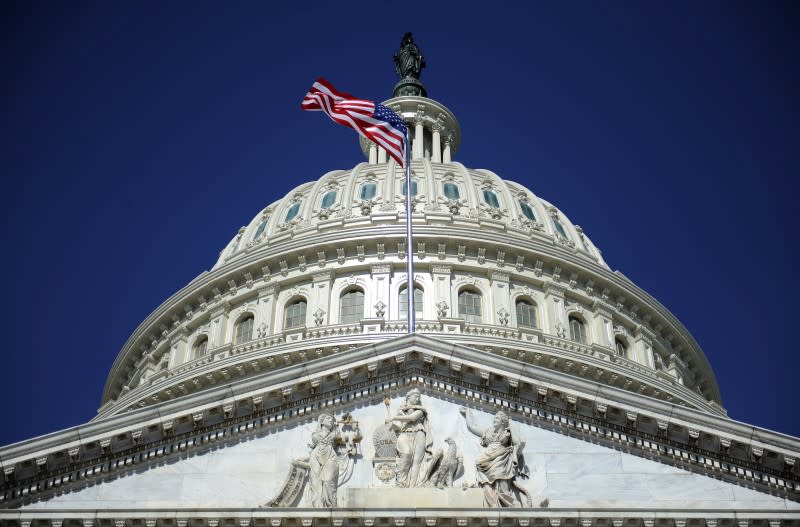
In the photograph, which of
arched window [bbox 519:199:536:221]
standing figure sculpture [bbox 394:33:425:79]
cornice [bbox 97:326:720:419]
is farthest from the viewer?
standing figure sculpture [bbox 394:33:425:79]

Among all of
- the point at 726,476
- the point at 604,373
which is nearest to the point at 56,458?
the point at 726,476

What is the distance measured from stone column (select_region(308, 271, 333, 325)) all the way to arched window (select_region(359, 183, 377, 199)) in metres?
8.04

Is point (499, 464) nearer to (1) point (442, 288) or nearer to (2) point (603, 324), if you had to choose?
(1) point (442, 288)

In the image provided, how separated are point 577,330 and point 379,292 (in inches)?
402

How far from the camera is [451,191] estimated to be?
68312 millimetres

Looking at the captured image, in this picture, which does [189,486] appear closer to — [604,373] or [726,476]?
[726,476]

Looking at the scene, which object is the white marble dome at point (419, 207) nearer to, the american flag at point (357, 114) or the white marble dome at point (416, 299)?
the white marble dome at point (416, 299)

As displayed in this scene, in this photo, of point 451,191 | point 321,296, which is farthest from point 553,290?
point 321,296

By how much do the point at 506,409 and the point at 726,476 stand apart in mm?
5415

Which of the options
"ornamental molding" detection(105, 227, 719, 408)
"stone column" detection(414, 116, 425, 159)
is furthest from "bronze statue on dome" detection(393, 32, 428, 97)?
"ornamental molding" detection(105, 227, 719, 408)

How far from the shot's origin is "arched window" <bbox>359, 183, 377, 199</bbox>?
67.5 metres

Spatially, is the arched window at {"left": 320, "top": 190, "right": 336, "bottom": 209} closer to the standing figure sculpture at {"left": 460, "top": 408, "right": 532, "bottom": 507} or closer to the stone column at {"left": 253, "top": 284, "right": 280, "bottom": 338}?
the stone column at {"left": 253, "top": 284, "right": 280, "bottom": 338}

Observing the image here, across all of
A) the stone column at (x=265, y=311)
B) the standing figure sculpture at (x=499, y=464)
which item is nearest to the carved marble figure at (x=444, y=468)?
the standing figure sculpture at (x=499, y=464)

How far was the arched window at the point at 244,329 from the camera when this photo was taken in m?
60.2
